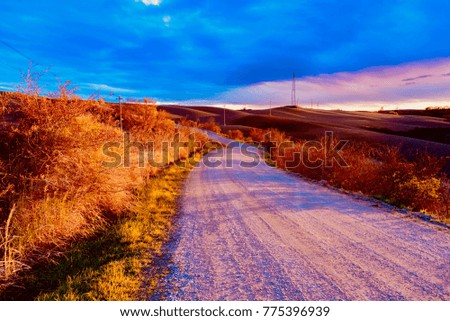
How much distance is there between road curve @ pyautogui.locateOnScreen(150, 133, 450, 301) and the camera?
3.82 m

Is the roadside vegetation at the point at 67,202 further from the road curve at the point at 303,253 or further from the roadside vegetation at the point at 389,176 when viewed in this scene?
the roadside vegetation at the point at 389,176

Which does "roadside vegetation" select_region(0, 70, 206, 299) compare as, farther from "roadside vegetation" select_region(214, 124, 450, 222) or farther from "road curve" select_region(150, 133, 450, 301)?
"roadside vegetation" select_region(214, 124, 450, 222)

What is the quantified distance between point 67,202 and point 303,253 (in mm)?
4671

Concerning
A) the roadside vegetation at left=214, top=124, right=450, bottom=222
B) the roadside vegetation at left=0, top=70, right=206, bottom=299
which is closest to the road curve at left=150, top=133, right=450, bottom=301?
the roadside vegetation at left=0, top=70, right=206, bottom=299

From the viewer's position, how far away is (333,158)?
13.0m

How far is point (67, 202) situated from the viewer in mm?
6191

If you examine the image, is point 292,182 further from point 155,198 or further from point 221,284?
point 221,284

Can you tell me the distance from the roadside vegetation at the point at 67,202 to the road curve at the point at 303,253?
781mm

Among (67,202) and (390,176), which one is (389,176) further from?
(67,202)

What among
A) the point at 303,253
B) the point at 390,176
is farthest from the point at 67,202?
the point at 390,176

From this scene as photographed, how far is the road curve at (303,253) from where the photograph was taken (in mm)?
3822

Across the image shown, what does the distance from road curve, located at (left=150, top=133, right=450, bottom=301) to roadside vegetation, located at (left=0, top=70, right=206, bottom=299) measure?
2.56 feet

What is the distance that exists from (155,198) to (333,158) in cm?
782
